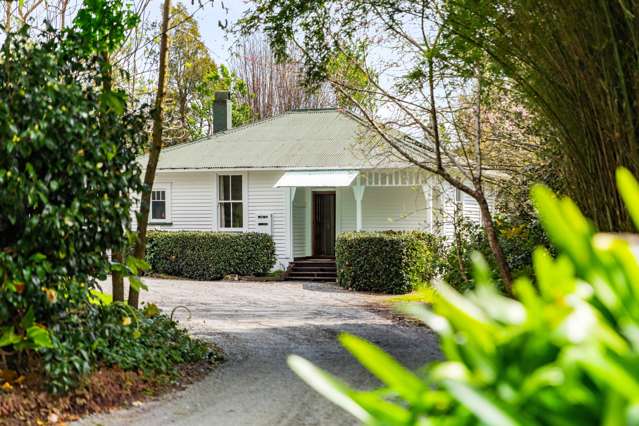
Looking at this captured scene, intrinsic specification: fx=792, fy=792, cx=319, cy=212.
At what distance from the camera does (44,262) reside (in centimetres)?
620

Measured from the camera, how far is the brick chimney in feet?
88.6

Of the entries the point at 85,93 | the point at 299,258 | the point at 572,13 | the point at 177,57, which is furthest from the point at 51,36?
the point at 177,57

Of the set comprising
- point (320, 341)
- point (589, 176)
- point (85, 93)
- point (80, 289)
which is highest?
point (85, 93)

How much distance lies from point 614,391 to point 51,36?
23.5 feet

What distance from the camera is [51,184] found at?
6.25m

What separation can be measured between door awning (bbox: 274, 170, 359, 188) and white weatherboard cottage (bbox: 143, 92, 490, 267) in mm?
27

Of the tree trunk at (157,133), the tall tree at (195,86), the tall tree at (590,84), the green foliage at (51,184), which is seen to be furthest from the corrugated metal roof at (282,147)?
the tall tree at (590,84)

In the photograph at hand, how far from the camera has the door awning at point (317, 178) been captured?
20812 millimetres

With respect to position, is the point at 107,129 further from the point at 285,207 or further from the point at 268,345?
the point at 285,207

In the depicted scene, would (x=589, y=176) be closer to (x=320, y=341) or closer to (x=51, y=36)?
(x=51, y=36)

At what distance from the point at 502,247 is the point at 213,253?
413 inches

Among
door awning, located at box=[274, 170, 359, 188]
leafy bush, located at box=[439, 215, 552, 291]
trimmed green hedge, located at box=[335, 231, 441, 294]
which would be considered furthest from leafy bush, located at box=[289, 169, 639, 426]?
door awning, located at box=[274, 170, 359, 188]

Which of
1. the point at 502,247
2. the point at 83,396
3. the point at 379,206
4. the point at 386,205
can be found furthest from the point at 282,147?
the point at 83,396

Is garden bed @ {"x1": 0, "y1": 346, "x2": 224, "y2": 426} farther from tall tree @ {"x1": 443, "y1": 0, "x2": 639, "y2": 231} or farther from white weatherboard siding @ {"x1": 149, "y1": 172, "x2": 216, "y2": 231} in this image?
white weatherboard siding @ {"x1": 149, "y1": 172, "x2": 216, "y2": 231}
